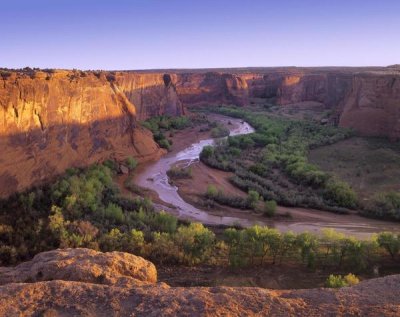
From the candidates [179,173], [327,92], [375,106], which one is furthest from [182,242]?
[327,92]

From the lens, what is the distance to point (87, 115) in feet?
107

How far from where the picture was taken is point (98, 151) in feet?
113

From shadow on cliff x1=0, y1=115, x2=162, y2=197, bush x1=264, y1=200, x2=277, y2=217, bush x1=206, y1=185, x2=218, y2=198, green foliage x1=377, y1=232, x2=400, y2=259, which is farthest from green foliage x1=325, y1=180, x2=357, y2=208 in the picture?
shadow on cliff x1=0, y1=115, x2=162, y2=197

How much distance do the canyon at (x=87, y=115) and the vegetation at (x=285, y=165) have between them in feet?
17.7

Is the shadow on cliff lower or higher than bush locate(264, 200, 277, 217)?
higher

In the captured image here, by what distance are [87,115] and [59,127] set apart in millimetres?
Answer: 4385

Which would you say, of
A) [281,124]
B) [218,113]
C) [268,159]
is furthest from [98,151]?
[218,113]

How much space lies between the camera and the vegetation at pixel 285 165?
29.8 m

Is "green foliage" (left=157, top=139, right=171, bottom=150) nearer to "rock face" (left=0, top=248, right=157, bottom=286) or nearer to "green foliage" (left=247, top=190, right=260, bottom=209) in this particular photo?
"green foliage" (left=247, top=190, right=260, bottom=209)

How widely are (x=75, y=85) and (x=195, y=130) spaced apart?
112 feet

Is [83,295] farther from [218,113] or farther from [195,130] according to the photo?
[218,113]

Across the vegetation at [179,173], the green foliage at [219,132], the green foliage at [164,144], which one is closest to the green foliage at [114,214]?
the vegetation at [179,173]

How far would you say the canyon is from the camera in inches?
952

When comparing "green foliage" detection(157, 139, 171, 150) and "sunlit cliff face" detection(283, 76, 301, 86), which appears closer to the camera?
"green foliage" detection(157, 139, 171, 150)
